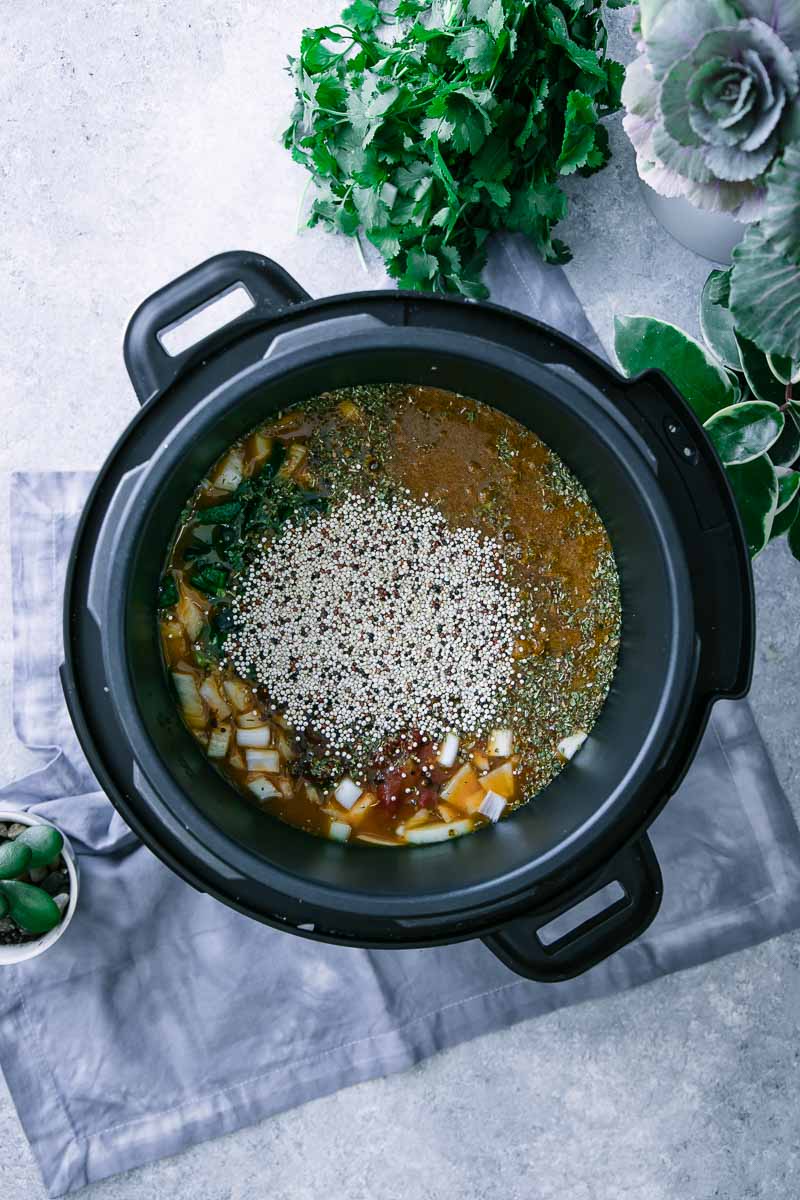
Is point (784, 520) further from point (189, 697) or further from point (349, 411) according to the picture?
point (189, 697)

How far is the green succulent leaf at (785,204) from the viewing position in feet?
2.59

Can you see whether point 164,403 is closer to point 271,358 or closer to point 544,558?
point 271,358

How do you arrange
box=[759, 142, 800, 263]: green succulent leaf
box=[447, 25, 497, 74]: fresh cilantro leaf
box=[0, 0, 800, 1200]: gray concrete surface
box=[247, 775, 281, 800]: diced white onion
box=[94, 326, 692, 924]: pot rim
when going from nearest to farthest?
box=[759, 142, 800, 263]: green succulent leaf, box=[94, 326, 692, 924]: pot rim, box=[447, 25, 497, 74]: fresh cilantro leaf, box=[247, 775, 281, 800]: diced white onion, box=[0, 0, 800, 1200]: gray concrete surface

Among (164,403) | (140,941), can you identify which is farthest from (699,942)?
(164,403)

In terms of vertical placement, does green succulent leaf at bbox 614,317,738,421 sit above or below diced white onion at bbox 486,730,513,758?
above

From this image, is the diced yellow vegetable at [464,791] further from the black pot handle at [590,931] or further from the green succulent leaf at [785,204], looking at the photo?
the green succulent leaf at [785,204]

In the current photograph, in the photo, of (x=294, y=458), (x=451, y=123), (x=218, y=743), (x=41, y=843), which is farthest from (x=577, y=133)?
(x=41, y=843)

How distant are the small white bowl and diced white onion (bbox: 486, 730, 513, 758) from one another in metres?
0.49

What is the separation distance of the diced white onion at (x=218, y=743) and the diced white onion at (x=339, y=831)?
0.15m

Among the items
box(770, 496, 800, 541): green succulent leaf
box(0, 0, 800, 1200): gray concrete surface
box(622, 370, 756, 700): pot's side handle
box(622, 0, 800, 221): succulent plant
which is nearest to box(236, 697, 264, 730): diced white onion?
box(0, 0, 800, 1200): gray concrete surface

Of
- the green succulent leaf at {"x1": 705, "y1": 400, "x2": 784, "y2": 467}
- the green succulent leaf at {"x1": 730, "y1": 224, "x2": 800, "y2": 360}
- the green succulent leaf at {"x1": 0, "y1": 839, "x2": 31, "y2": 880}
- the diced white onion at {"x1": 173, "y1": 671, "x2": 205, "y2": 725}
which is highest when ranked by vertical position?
the green succulent leaf at {"x1": 730, "y1": 224, "x2": 800, "y2": 360}

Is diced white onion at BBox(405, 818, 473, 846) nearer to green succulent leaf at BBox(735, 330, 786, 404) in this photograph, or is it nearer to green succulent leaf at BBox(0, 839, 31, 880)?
green succulent leaf at BBox(0, 839, 31, 880)

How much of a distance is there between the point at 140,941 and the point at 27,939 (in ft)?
0.46

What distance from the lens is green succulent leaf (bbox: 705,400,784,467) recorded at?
111cm
